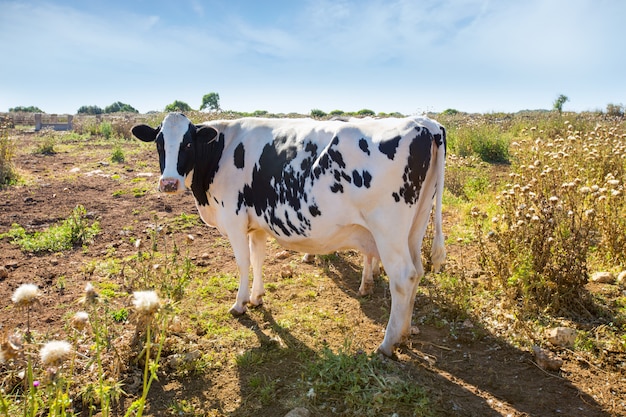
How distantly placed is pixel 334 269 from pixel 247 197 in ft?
6.52

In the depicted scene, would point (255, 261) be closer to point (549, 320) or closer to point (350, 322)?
point (350, 322)

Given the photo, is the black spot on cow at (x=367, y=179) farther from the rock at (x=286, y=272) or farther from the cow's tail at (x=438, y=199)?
the rock at (x=286, y=272)

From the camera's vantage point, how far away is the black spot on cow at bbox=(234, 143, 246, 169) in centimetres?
489

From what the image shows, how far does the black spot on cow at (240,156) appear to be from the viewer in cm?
489

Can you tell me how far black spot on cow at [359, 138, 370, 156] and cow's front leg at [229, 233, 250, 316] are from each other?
1.79m

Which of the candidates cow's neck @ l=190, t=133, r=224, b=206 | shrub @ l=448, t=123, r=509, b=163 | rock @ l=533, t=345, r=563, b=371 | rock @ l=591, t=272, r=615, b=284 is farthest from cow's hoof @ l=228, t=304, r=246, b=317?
shrub @ l=448, t=123, r=509, b=163

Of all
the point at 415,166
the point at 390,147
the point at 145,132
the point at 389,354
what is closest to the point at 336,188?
the point at 390,147

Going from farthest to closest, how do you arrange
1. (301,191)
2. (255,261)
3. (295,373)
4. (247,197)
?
(255,261) < (247,197) < (301,191) < (295,373)

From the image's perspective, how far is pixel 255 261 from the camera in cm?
535

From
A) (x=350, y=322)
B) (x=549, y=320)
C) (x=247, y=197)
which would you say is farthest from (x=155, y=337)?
(x=549, y=320)

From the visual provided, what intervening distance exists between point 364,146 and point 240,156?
1579 mm

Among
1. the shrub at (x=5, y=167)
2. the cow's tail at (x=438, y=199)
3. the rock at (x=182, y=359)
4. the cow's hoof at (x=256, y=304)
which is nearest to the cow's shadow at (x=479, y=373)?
the cow's tail at (x=438, y=199)

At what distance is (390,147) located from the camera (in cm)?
390

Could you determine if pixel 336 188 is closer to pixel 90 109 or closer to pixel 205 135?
pixel 205 135
